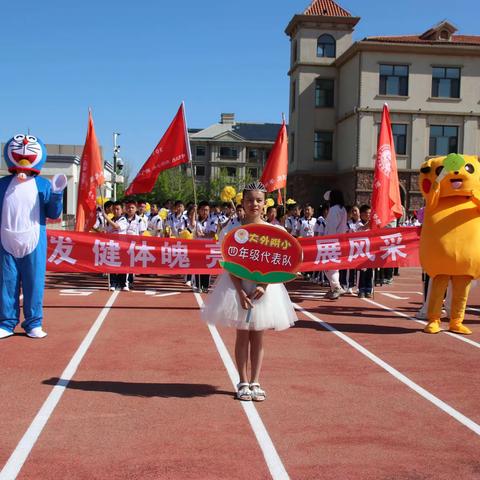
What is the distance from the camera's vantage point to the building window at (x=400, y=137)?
34062 mm

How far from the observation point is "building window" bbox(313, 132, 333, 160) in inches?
1511

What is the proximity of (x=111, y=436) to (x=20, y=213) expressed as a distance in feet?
13.2

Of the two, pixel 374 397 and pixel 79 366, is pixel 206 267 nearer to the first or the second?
pixel 79 366

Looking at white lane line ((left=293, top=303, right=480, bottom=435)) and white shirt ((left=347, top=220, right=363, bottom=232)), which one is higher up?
white shirt ((left=347, top=220, right=363, bottom=232))

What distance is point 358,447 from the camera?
13.6 feet

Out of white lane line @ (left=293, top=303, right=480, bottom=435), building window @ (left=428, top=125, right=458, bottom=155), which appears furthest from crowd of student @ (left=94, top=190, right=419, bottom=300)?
building window @ (left=428, top=125, right=458, bottom=155)

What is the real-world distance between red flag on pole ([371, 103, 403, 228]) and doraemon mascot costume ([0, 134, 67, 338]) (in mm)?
6251

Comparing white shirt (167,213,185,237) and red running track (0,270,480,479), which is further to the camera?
white shirt (167,213,185,237)

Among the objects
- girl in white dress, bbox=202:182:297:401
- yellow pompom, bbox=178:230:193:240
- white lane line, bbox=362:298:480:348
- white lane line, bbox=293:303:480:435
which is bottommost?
white lane line, bbox=293:303:480:435

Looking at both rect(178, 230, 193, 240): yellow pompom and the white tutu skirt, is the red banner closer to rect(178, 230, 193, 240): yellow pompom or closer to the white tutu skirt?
rect(178, 230, 193, 240): yellow pompom

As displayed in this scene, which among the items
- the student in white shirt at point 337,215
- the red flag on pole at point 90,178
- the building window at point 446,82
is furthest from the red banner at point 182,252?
the building window at point 446,82

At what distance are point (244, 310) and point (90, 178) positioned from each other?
8.51m

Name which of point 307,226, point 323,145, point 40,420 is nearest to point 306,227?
point 307,226

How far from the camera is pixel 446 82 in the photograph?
3428 cm
